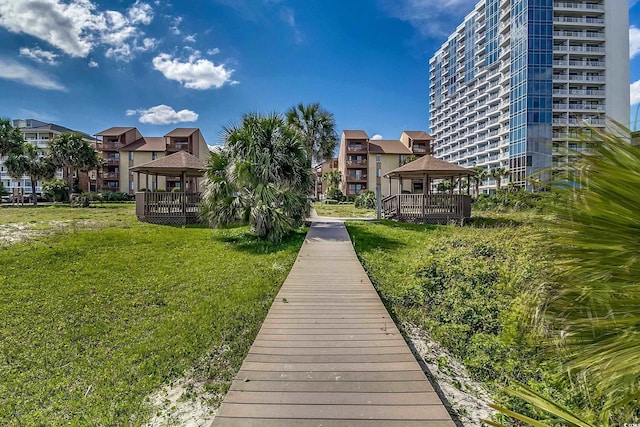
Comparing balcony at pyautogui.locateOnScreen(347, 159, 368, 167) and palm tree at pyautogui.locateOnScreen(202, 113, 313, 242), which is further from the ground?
balcony at pyautogui.locateOnScreen(347, 159, 368, 167)

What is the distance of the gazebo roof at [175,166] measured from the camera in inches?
648

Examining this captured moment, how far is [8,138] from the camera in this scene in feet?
107

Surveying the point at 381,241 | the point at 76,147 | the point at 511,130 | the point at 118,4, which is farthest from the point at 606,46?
the point at 76,147

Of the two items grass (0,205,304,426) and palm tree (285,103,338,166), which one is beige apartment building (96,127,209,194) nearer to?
palm tree (285,103,338,166)

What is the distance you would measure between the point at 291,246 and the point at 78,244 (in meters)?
6.45

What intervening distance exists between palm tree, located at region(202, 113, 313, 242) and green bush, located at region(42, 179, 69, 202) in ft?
100

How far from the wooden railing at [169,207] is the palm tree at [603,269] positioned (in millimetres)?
16486

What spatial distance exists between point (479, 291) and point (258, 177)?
27.4ft

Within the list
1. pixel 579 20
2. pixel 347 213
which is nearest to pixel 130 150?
pixel 347 213

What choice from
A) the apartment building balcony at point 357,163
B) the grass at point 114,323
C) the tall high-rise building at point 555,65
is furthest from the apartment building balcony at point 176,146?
the tall high-rise building at point 555,65

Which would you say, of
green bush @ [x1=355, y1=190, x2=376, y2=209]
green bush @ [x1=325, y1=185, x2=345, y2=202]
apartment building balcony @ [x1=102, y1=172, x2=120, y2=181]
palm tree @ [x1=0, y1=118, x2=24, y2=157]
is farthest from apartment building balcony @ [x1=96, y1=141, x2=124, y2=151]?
green bush @ [x1=355, y1=190, x2=376, y2=209]

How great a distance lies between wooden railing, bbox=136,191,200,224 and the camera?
1622 cm

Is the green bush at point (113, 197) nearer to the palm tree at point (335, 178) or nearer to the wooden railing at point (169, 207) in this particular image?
the wooden railing at point (169, 207)

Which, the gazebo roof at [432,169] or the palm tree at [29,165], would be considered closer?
the gazebo roof at [432,169]
